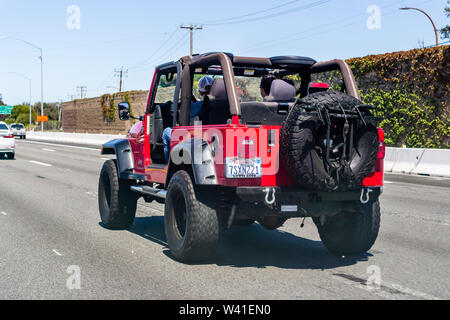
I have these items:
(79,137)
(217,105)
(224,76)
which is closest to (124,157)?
(217,105)

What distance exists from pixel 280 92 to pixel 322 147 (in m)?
1.33

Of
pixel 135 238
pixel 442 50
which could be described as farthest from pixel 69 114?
pixel 135 238

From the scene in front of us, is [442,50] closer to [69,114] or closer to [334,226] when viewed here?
[334,226]

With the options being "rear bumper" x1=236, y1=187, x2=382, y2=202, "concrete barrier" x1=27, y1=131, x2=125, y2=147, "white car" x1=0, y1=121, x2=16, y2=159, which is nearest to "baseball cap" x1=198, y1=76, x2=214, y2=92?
"rear bumper" x1=236, y1=187, x2=382, y2=202

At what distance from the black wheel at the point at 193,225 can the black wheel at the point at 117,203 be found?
210 centimetres

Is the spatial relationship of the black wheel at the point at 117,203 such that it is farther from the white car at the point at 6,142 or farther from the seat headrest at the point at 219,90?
the white car at the point at 6,142

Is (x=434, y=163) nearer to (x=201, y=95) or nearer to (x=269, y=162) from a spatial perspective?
(x=201, y=95)

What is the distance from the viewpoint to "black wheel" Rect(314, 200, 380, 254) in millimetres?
6527

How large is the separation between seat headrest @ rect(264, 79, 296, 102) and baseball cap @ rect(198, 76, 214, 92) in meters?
0.66

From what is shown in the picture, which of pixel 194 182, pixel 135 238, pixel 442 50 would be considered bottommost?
pixel 135 238

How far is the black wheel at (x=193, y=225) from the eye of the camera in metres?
5.90

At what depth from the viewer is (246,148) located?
220 inches
